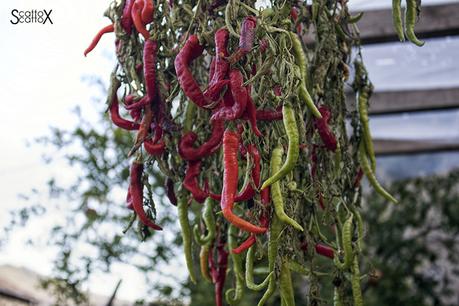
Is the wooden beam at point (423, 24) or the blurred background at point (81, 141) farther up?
the wooden beam at point (423, 24)

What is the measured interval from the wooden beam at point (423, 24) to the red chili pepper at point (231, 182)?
Result: 6.37 ft

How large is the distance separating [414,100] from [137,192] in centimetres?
268

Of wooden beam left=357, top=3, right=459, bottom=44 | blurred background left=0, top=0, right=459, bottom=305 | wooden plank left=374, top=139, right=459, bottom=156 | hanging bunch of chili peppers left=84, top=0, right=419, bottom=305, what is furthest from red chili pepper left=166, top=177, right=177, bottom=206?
wooden plank left=374, top=139, right=459, bottom=156

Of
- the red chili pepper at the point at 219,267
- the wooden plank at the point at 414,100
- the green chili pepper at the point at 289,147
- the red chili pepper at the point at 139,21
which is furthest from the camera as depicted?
the wooden plank at the point at 414,100

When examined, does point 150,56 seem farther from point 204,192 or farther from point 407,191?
point 407,191

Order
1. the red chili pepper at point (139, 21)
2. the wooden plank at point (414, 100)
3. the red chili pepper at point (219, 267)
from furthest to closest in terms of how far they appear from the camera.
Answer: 1. the wooden plank at point (414, 100)
2. the red chili pepper at point (219, 267)
3. the red chili pepper at point (139, 21)

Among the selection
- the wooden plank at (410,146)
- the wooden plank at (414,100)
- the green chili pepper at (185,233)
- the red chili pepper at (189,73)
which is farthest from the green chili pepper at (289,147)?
the wooden plank at (410,146)

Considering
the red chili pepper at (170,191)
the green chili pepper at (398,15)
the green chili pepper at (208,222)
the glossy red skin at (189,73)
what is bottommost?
the green chili pepper at (208,222)

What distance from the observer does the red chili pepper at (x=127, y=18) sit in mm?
1084

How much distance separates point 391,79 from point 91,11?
5.91ft

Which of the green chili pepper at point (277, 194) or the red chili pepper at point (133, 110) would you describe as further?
the red chili pepper at point (133, 110)

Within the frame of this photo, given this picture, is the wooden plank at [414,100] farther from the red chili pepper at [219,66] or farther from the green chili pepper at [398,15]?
the red chili pepper at [219,66]

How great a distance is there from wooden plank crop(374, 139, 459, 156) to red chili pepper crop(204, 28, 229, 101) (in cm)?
346

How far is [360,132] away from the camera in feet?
4.14
